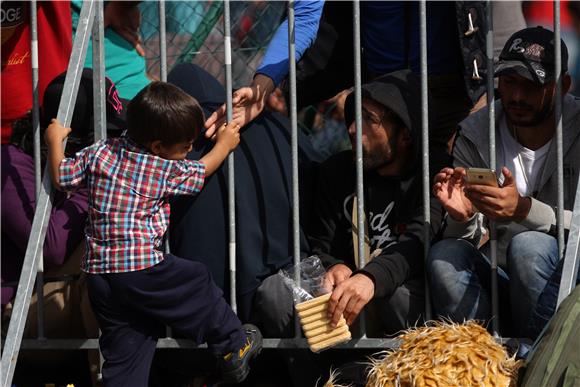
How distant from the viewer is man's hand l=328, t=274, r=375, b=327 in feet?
14.6

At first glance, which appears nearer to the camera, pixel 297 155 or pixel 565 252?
pixel 565 252

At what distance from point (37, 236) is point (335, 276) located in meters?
1.07

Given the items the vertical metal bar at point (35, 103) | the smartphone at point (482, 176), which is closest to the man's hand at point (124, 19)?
the vertical metal bar at point (35, 103)

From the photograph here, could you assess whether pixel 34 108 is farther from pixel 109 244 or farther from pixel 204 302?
pixel 204 302

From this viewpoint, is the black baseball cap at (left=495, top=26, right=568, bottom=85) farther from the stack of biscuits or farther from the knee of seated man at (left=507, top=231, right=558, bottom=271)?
the stack of biscuits

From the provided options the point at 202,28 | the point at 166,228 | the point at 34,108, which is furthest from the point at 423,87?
the point at 202,28

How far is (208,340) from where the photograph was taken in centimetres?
458

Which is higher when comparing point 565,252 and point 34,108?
point 34,108

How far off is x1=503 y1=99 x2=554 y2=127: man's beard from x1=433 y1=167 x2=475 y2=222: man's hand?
328mm

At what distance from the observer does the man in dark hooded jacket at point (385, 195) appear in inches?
183

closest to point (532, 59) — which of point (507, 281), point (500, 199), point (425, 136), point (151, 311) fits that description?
point (425, 136)

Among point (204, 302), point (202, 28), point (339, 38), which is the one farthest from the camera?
point (202, 28)

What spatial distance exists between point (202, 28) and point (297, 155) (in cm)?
262

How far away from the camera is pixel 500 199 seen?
14.3 ft
